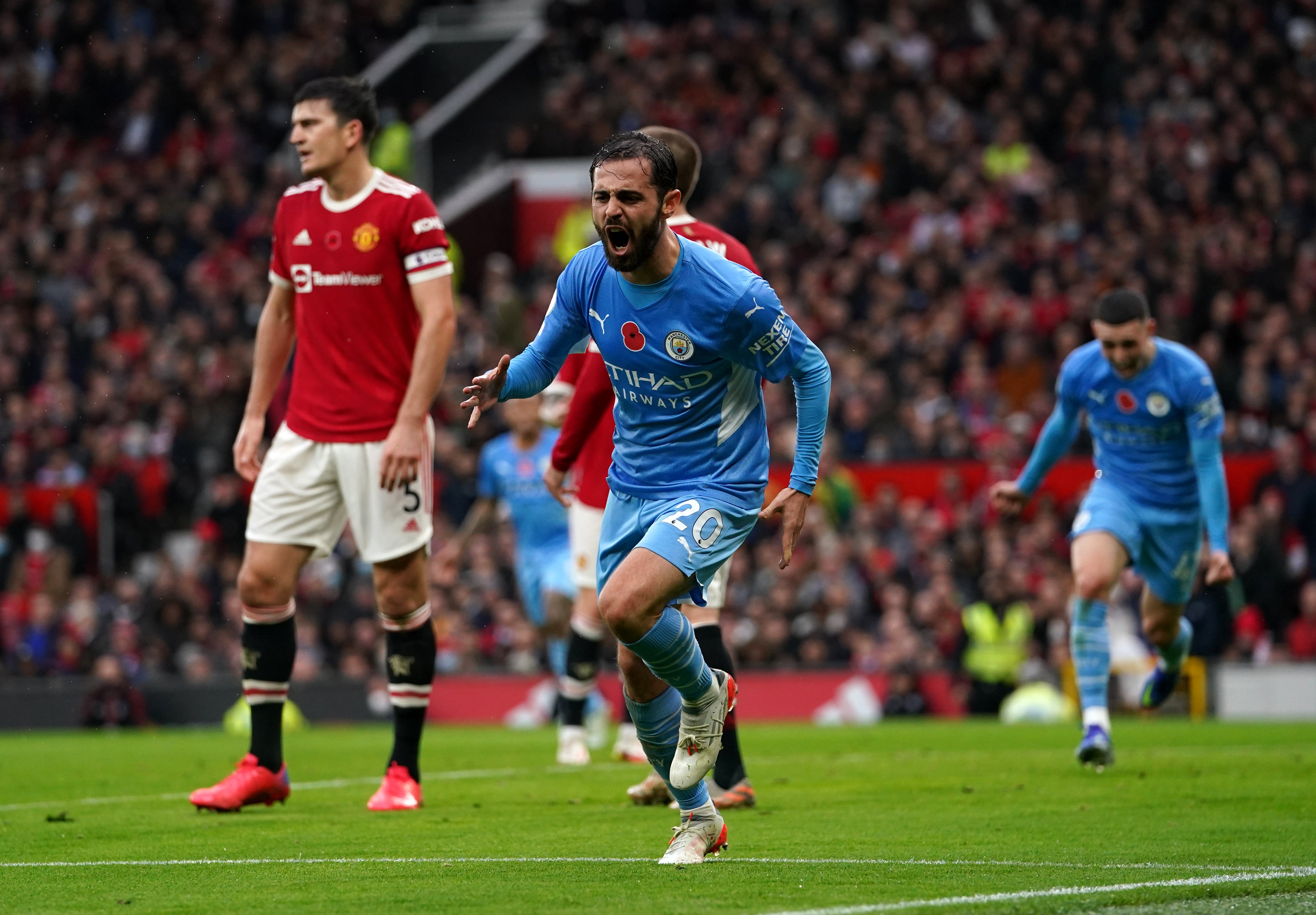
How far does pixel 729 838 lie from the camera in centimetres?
687

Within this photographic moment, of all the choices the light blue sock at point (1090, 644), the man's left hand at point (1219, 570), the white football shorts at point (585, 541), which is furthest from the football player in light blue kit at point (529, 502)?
the man's left hand at point (1219, 570)

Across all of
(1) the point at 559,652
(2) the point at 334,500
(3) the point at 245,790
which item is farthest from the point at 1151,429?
(1) the point at 559,652

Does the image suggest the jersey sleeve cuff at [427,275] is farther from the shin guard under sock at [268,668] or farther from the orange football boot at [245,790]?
the orange football boot at [245,790]

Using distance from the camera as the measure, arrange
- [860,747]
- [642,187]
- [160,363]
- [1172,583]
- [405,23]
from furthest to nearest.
Result: [405,23] < [160,363] < [860,747] < [1172,583] < [642,187]

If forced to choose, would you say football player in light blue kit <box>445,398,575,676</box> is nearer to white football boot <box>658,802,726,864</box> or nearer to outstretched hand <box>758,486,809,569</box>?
white football boot <box>658,802,726,864</box>

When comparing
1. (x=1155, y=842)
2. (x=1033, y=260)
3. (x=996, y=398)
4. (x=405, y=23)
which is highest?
(x=405, y=23)

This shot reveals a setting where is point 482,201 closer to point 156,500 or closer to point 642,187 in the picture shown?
point 156,500

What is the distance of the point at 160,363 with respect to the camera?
82.4 ft

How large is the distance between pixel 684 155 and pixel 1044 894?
4.09 m

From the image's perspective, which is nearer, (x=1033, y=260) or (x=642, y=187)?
(x=642, y=187)

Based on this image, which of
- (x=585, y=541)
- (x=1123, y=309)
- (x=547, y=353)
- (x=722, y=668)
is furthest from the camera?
(x=585, y=541)

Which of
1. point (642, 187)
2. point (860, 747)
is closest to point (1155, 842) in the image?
point (642, 187)

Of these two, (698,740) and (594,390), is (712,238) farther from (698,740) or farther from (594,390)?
(698,740)

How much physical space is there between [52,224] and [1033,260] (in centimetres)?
1467
